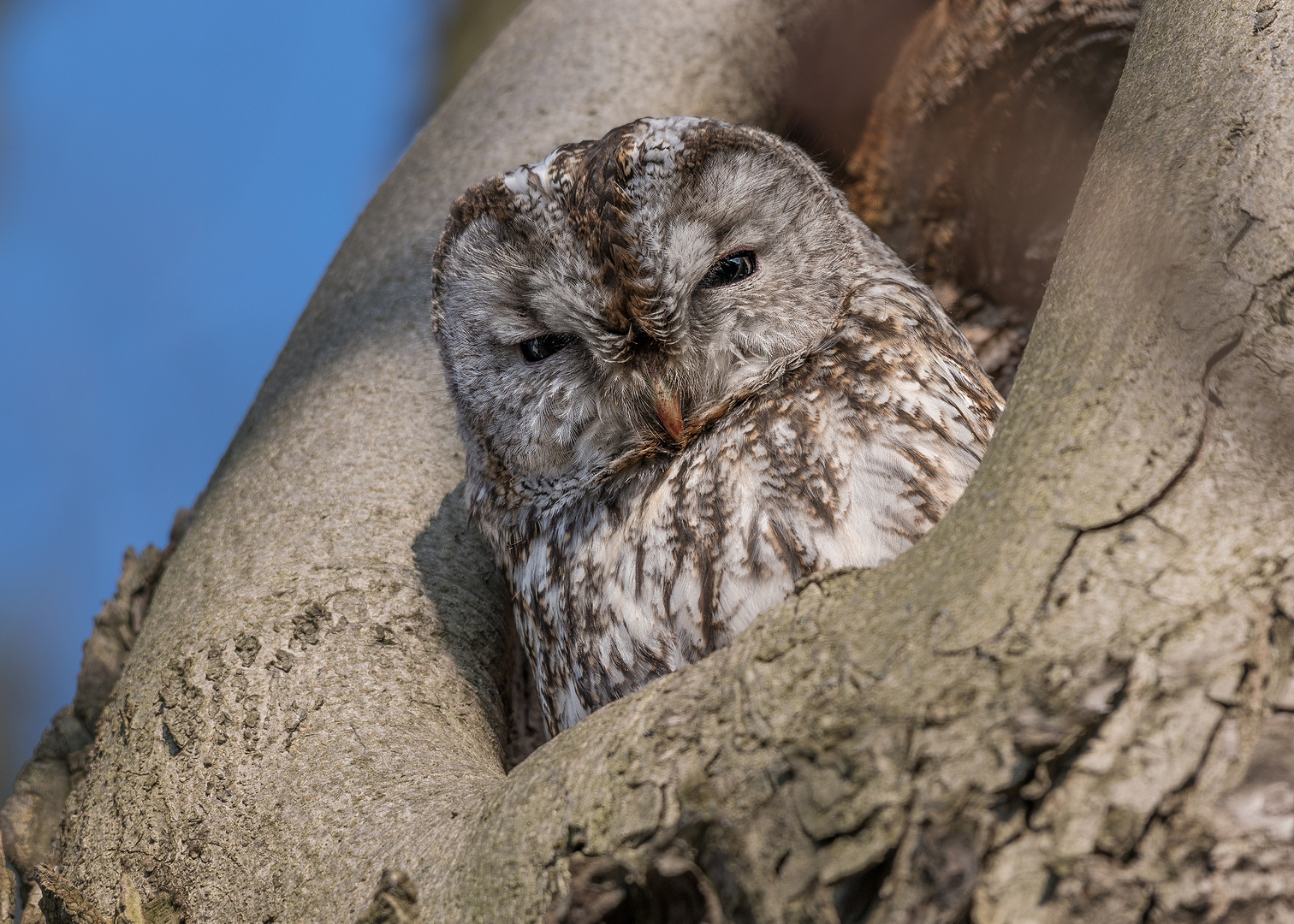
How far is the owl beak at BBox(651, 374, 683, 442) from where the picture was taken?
1.90 m

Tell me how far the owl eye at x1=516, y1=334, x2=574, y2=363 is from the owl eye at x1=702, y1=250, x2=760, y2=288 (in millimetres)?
310

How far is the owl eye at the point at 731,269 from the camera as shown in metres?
1.98

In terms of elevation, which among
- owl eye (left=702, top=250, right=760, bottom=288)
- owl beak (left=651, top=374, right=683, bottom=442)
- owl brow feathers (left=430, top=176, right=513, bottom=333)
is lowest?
owl beak (left=651, top=374, right=683, bottom=442)

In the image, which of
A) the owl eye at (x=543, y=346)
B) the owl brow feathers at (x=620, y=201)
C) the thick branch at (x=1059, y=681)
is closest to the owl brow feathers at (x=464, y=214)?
the owl brow feathers at (x=620, y=201)

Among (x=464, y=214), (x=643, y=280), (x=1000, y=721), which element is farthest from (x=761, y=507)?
(x=464, y=214)

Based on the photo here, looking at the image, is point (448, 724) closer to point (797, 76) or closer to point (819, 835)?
point (819, 835)

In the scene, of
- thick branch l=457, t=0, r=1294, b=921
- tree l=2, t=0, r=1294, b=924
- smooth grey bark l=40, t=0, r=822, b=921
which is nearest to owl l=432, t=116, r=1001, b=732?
smooth grey bark l=40, t=0, r=822, b=921

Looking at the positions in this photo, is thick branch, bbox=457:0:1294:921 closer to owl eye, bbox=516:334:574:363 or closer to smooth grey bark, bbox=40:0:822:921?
smooth grey bark, bbox=40:0:822:921

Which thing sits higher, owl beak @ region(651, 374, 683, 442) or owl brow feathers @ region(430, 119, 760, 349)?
owl brow feathers @ region(430, 119, 760, 349)

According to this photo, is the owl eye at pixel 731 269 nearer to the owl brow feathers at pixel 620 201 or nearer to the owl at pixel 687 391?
the owl at pixel 687 391

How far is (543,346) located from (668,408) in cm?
38

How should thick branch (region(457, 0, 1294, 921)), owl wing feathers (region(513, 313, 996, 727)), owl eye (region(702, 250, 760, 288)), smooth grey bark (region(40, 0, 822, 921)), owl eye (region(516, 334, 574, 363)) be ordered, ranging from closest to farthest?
thick branch (region(457, 0, 1294, 921))
smooth grey bark (region(40, 0, 822, 921))
owl wing feathers (region(513, 313, 996, 727))
owl eye (region(702, 250, 760, 288))
owl eye (region(516, 334, 574, 363))

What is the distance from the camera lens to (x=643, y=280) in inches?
73.2

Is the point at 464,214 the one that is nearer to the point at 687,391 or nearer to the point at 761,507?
the point at 687,391
